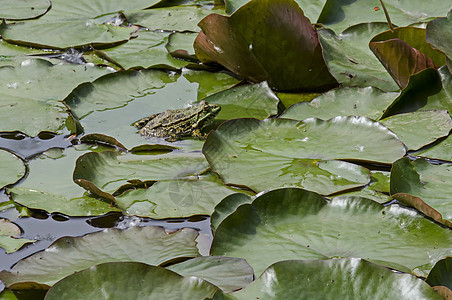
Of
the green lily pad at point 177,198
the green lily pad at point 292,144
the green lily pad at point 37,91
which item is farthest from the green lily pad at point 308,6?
the green lily pad at point 177,198

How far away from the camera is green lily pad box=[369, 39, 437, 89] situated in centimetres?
341

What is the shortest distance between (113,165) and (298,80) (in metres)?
1.42

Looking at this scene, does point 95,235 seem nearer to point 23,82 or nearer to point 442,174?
point 442,174

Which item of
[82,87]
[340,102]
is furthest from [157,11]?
[340,102]

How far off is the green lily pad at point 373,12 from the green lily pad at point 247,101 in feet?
3.26

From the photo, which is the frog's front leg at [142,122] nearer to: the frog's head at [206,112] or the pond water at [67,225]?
the frog's head at [206,112]

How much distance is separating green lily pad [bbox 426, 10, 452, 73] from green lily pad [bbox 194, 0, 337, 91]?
0.74 metres

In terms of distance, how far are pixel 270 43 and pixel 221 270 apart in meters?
1.99

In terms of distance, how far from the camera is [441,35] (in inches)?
133

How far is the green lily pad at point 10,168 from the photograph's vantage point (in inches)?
126

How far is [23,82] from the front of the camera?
418 cm

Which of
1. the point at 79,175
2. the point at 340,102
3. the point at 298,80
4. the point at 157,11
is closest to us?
the point at 79,175

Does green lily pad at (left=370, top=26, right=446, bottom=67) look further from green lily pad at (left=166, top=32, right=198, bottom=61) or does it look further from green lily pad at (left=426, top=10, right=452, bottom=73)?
green lily pad at (left=166, top=32, right=198, bottom=61)

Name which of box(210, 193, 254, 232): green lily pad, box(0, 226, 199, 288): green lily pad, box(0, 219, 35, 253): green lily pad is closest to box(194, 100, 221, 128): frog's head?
box(210, 193, 254, 232): green lily pad
